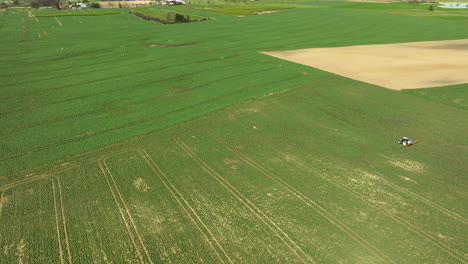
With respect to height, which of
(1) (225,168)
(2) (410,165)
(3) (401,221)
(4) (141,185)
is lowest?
(3) (401,221)

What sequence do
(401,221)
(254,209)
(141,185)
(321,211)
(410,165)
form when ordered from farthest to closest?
(410,165) → (141,185) → (254,209) → (321,211) → (401,221)

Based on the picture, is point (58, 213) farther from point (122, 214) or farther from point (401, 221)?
point (401, 221)

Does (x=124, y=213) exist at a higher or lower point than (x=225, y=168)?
lower

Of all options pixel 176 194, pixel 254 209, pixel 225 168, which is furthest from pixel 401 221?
pixel 176 194

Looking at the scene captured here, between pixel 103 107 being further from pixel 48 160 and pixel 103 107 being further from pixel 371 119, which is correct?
pixel 371 119

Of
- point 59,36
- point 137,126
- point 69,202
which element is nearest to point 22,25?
point 59,36

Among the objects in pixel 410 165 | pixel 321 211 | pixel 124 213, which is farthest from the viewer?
pixel 410 165
